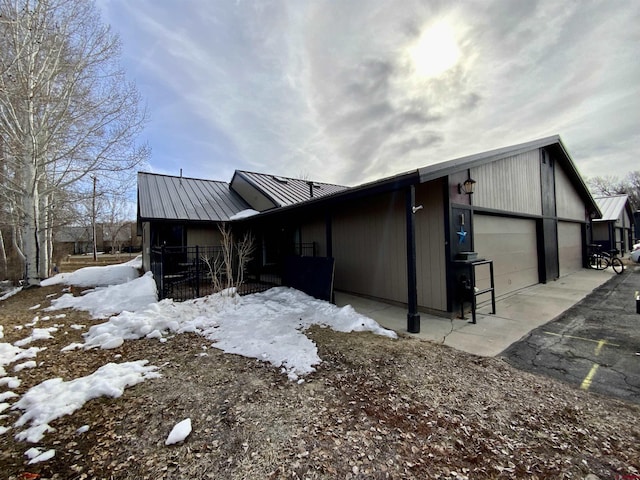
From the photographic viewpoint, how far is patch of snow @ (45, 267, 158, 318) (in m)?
6.24

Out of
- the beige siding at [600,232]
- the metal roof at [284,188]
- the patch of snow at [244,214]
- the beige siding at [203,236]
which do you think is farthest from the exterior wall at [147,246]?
the beige siding at [600,232]

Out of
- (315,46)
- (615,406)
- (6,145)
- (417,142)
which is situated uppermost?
(315,46)

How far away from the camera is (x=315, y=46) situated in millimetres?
7090

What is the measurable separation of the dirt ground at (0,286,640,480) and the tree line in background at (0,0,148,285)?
341 inches

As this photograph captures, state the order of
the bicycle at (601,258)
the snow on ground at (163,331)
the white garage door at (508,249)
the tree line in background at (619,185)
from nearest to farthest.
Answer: the snow on ground at (163,331)
the white garage door at (508,249)
the bicycle at (601,258)
the tree line in background at (619,185)

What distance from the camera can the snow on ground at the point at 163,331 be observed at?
2684 mm

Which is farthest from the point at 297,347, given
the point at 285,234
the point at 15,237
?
the point at 15,237

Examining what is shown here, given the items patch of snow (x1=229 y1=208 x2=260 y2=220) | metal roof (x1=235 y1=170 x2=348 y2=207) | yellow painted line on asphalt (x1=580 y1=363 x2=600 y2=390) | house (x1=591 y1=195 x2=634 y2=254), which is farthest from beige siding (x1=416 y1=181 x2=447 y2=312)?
house (x1=591 y1=195 x2=634 y2=254)

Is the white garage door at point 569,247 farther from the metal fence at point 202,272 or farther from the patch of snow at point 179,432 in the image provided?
the patch of snow at point 179,432

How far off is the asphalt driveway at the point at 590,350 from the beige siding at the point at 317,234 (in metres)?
5.76

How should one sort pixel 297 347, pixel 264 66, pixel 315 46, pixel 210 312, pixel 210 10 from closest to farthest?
1. pixel 297 347
2. pixel 210 312
3. pixel 210 10
4. pixel 315 46
5. pixel 264 66

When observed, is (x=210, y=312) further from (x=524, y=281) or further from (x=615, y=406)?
(x=524, y=281)

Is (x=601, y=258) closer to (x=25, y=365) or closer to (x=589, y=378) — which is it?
(x=589, y=378)

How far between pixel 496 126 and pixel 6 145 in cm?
1575
